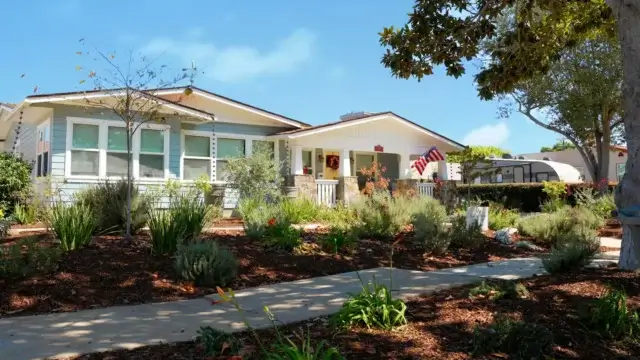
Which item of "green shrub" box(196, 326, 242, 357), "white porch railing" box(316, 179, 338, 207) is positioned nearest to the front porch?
"white porch railing" box(316, 179, 338, 207)

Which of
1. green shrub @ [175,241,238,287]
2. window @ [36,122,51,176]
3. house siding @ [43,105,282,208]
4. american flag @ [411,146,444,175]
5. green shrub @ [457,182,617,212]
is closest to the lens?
green shrub @ [175,241,238,287]

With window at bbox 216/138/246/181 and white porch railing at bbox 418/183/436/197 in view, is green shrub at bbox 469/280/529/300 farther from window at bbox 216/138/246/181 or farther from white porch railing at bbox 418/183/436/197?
white porch railing at bbox 418/183/436/197

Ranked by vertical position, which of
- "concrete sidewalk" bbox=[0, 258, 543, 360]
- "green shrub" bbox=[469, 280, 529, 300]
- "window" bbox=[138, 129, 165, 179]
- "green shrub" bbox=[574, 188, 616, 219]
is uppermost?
"window" bbox=[138, 129, 165, 179]

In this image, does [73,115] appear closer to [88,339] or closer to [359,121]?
[359,121]

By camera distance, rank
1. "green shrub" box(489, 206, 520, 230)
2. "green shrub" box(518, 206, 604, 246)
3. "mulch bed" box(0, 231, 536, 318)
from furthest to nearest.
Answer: "green shrub" box(489, 206, 520, 230), "green shrub" box(518, 206, 604, 246), "mulch bed" box(0, 231, 536, 318)

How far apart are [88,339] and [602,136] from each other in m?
24.9

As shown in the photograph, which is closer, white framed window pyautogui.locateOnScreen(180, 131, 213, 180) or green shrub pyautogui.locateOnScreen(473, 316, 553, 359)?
green shrub pyautogui.locateOnScreen(473, 316, 553, 359)

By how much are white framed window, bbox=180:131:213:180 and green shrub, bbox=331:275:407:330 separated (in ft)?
42.2

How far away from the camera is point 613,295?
4227 millimetres

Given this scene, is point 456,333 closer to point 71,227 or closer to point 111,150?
point 71,227

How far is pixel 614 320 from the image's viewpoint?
4.06m

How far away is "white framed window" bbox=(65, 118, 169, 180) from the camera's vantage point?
14.5m

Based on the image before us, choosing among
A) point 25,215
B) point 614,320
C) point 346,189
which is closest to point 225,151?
point 346,189

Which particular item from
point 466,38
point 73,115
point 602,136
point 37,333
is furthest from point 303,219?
point 602,136
